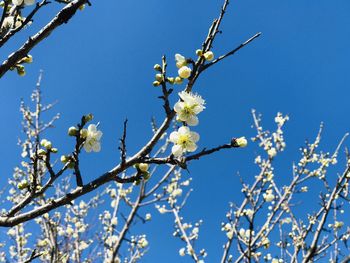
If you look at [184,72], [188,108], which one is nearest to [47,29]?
[184,72]

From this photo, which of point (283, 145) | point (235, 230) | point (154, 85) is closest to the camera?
point (154, 85)

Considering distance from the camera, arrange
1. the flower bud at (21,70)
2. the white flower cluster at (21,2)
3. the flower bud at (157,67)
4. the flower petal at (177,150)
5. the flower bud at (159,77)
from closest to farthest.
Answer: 1. the flower petal at (177,150)
2. the flower bud at (159,77)
3. the flower bud at (157,67)
4. the white flower cluster at (21,2)
5. the flower bud at (21,70)

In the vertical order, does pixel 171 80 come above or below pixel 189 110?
above

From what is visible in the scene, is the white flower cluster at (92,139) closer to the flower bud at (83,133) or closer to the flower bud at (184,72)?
the flower bud at (83,133)

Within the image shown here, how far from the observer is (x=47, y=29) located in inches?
94.6

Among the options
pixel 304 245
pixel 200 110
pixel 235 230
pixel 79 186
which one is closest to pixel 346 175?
pixel 304 245

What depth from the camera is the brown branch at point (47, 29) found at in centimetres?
234

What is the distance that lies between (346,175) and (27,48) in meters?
4.11

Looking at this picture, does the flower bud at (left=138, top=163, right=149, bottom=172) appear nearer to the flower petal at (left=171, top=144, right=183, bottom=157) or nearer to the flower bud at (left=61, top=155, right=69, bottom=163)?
the flower petal at (left=171, top=144, right=183, bottom=157)

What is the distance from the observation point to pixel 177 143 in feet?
7.75

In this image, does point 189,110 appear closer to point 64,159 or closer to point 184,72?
point 184,72

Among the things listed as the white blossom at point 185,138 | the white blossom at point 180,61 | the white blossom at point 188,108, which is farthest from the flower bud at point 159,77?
the white blossom at point 185,138

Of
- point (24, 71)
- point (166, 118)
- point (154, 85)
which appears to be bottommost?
point (166, 118)

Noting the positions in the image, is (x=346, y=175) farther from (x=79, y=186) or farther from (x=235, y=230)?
(x=79, y=186)
